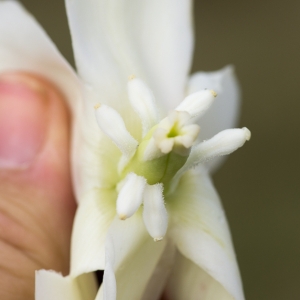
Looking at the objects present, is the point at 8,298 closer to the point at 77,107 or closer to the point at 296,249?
the point at 77,107

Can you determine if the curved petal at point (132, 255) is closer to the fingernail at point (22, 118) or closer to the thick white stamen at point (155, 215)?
the thick white stamen at point (155, 215)

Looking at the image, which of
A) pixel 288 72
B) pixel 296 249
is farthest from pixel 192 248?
pixel 288 72

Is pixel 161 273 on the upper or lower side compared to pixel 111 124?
lower

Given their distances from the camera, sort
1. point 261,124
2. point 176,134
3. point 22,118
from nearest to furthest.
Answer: point 176,134
point 22,118
point 261,124

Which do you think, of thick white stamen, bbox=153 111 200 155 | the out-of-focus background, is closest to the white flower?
thick white stamen, bbox=153 111 200 155

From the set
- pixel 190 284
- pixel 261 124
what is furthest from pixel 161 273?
pixel 261 124

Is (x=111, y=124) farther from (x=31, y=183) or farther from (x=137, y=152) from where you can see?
(x=31, y=183)

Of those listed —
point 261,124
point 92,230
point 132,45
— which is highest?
point 132,45
